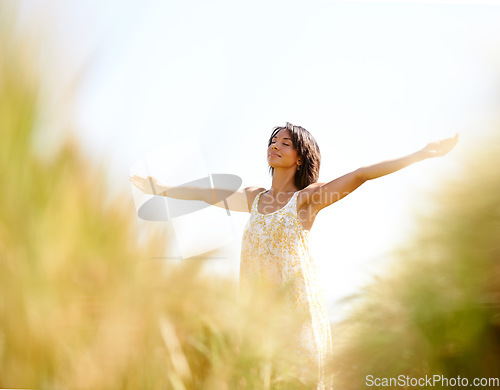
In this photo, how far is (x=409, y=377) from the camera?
34.6 inches

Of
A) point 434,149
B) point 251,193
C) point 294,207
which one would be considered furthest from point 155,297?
point 251,193

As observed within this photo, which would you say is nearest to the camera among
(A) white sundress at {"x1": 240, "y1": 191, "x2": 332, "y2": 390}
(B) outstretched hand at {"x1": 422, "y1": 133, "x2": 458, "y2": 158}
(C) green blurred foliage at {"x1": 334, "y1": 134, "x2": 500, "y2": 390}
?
(C) green blurred foliage at {"x1": 334, "y1": 134, "x2": 500, "y2": 390}

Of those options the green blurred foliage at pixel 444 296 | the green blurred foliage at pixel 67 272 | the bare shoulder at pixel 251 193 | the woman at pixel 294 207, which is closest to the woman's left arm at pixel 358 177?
the woman at pixel 294 207

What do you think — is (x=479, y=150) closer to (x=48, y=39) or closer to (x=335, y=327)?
(x=335, y=327)

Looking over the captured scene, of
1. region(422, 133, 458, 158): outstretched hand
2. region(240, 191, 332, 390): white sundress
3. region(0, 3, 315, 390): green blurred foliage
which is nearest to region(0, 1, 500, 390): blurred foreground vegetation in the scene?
region(0, 3, 315, 390): green blurred foliage

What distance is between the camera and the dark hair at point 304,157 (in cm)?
311

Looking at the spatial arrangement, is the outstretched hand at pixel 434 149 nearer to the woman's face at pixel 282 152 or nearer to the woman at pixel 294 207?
the woman at pixel 294 207

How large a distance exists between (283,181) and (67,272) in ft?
8.70

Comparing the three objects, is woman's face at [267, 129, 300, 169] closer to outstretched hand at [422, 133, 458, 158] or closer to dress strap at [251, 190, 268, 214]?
dress strap at [251, 190, 268, 214]

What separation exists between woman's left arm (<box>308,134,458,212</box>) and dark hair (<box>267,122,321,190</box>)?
0.62 feet

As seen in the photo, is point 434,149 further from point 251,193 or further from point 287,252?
point 251,193

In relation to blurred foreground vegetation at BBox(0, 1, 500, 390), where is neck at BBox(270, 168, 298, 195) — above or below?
above

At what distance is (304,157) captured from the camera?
313 centimetres

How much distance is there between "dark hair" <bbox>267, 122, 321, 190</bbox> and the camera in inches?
122
